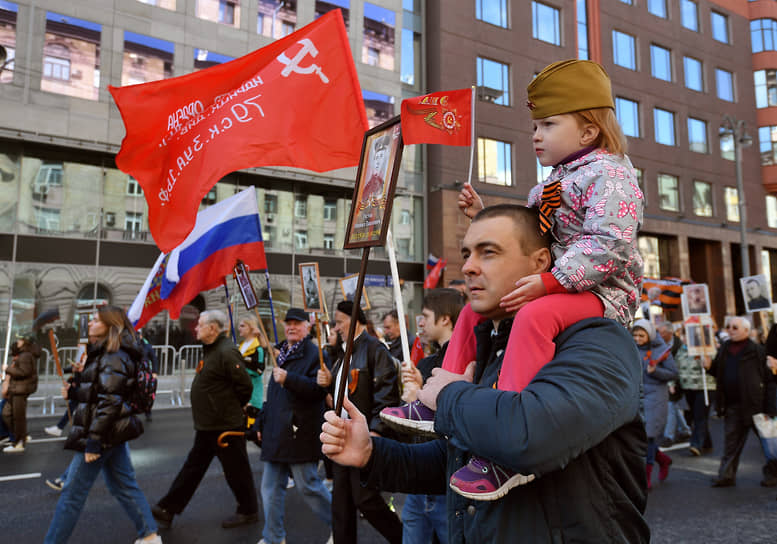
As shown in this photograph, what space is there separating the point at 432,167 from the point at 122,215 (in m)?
12.4

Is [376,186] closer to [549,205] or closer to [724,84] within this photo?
[549,205]

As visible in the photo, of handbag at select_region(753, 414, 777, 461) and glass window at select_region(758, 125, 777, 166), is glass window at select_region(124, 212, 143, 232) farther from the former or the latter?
glass window at select_region(758, 125, 777, 166)

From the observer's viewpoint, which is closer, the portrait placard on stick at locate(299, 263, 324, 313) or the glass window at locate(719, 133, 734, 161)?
the portrait placard on stick at locate(299, 263, 324, 313)

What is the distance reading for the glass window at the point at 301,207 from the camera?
22.1 metres

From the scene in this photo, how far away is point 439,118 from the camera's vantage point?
281 centimetres

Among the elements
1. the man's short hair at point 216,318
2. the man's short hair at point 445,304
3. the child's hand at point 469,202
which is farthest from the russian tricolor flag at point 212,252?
the child's hand at point 469,202

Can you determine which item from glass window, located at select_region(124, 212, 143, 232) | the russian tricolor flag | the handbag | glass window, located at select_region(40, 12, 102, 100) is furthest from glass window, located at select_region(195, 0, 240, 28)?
the handbag

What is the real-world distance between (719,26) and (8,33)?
3604 cm

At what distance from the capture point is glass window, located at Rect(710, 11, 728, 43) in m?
33.6

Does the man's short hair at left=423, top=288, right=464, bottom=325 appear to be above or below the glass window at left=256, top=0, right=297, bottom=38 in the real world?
below

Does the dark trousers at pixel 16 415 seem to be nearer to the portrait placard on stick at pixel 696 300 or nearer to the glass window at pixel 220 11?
the portrait placard on stick at pixel 696 300

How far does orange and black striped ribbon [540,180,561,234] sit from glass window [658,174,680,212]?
103 ft

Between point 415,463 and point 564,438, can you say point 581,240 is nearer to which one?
point 564,438

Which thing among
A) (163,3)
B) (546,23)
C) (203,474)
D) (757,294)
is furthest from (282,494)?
(546,23)
